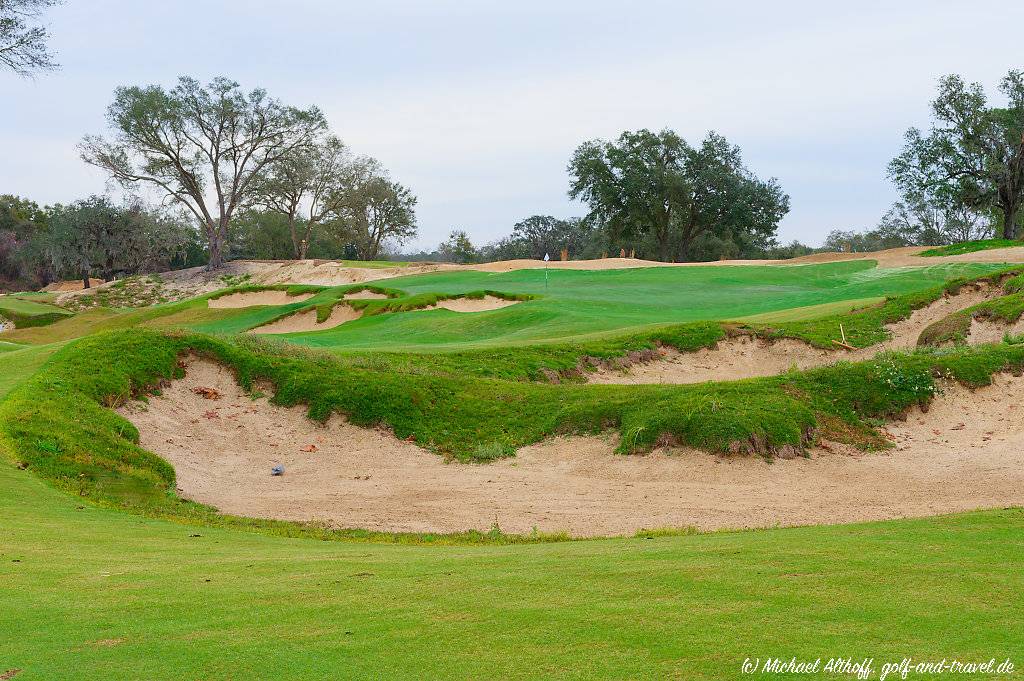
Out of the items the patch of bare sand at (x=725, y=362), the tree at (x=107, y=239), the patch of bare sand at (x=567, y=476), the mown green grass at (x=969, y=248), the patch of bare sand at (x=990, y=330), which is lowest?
the patch of bare sand at (x=567, y=476)

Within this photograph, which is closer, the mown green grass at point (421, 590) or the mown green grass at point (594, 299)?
the mown green grass at point (421, 590)

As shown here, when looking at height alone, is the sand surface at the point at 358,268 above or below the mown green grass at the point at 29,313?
above

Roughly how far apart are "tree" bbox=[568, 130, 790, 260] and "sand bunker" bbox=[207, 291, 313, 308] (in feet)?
118

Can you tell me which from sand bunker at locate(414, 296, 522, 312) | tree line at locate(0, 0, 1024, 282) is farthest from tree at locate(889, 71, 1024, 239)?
sand bunker at locate(414, 296, 522, 312)

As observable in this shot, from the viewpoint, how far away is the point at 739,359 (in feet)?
77.1

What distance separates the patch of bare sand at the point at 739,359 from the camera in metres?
22.4

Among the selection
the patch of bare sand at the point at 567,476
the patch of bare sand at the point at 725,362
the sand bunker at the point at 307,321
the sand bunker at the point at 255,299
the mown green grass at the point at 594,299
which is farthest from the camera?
the sand bunker at the point at 255,299

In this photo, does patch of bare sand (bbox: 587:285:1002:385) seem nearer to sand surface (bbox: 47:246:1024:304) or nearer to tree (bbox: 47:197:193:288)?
sand surface (bbox: 47:246:1024:304)

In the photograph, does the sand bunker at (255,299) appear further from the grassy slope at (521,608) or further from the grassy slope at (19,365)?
the grassy slope at (521,608)

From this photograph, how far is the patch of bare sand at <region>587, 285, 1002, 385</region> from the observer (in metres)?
22.4

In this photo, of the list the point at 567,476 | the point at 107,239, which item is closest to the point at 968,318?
the point at 567,476

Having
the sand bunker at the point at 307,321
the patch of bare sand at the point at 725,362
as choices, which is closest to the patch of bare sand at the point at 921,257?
the patch of bare sand at the point at 725,362

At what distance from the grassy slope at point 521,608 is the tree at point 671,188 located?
229 ft

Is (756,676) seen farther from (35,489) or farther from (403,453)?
(403,453)
